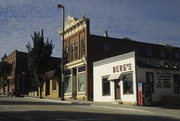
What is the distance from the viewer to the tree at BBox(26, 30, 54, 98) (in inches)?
1716

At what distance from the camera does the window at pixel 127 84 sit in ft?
96.8

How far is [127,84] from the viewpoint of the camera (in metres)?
30.0

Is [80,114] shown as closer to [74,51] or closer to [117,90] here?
[117,90]

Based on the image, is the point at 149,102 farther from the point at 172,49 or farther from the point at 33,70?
the point at 172,49

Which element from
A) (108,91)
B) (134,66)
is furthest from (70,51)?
(134,66)

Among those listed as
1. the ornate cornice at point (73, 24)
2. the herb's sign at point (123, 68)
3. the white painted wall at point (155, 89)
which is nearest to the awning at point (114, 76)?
the herb's sign at point (123, 68)

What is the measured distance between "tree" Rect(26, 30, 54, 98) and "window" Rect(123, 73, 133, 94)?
16795mm

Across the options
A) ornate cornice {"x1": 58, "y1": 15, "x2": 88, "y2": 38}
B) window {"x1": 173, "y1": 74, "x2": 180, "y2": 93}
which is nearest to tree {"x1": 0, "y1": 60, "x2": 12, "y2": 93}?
ornate cornice {"x1": 58, "y1": 15, "x2": 88, "y2": 38}

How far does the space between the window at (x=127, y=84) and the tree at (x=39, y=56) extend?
16.8 meters

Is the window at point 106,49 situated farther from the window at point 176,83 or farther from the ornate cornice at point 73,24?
the window at point 176,83

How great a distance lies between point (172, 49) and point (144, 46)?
688 centimetres

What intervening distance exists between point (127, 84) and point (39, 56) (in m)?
17.6

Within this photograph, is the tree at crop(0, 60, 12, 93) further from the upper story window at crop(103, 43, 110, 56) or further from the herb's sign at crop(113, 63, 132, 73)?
the herb's sign at crop(113, 63, 132, 73)

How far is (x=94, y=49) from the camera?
131 feet
